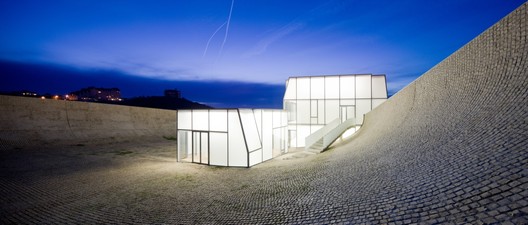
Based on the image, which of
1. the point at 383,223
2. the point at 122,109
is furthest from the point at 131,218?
the point at 122,109

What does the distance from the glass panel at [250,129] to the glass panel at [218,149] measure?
61.6 inches

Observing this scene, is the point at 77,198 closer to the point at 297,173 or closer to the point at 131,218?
the point at 131,218

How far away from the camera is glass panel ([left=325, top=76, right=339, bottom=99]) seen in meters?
28.7

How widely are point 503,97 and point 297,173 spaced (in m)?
9.18

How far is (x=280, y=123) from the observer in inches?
894

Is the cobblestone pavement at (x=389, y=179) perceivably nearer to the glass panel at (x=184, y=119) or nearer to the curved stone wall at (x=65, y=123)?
the glass panel at (x=184, y=119)

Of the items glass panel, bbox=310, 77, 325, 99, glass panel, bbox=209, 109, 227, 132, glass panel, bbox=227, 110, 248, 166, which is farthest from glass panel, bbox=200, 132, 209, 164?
glass panel, bbox=310, 77, 325, 99

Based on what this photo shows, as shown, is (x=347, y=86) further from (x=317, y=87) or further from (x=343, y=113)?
(x=317, y=87)

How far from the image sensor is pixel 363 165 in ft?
37.4

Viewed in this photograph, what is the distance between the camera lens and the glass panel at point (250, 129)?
16594mm

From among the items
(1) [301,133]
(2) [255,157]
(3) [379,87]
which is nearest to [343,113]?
(3) [379,87]

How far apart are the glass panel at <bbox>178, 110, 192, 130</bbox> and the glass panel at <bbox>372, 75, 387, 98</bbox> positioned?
2105 cm

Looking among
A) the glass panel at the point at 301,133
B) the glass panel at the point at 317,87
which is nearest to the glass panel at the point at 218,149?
the glass panel at the point at 301,133

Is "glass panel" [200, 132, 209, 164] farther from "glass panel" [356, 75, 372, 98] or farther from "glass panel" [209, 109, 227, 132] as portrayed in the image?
"glass panel" [356, 75, 372, 98]
